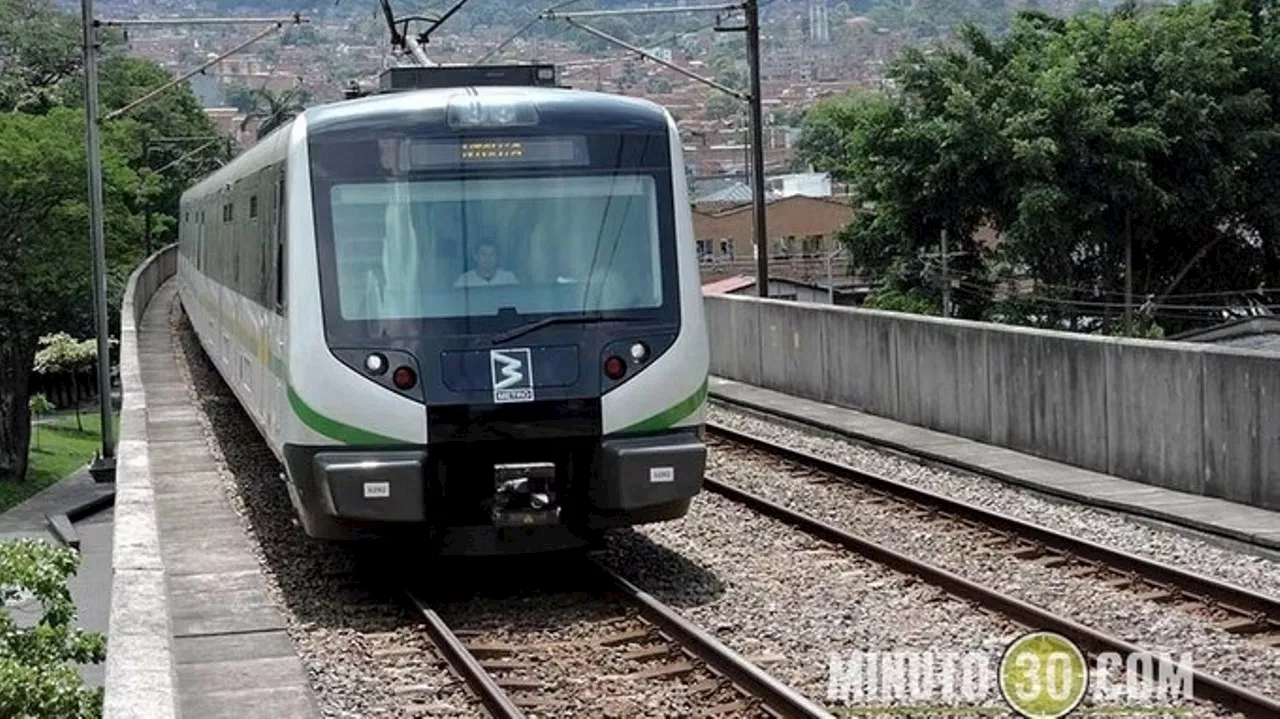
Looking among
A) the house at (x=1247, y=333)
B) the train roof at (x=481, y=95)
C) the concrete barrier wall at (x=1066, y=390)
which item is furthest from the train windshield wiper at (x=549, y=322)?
the house at (x=1247, y=333)

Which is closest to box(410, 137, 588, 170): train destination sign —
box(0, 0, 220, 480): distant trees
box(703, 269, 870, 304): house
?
box(0, 0, 220, 480): distant trees

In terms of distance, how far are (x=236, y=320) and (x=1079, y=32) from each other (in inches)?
1462

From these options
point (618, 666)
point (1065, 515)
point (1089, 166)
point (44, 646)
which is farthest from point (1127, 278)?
point (618, 666)

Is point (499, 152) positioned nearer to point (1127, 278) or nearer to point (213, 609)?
point (213, 609)

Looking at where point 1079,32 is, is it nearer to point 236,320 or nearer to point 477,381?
point 236,320

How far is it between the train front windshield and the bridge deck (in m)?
1.84

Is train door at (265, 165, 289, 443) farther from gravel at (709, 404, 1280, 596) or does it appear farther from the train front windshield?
gravel at (709, 404, 1280, 596)

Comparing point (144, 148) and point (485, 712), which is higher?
point (144, 148)

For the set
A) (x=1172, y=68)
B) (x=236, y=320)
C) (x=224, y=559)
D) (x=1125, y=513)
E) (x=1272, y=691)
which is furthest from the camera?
(x=1172, y=68)

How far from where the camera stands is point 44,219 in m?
51.6

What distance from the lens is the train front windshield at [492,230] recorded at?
11672 millimetres

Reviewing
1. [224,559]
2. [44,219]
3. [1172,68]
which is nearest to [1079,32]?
[1172,68]

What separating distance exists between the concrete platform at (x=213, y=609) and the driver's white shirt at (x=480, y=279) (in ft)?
7.21

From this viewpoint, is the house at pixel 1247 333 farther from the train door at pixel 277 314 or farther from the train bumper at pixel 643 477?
the train door at pixel 277 314
